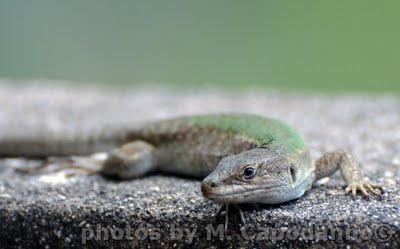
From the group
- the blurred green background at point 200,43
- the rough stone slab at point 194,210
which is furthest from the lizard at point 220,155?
the blurred green background at point 200,43

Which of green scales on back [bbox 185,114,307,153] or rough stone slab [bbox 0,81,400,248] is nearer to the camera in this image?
rough stone slab [bbox 0,81,400,248]

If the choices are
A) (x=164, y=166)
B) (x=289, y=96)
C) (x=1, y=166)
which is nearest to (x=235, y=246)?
(x=164, y=166)

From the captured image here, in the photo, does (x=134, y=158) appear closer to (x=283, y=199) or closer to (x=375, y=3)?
(x=283, y=199)

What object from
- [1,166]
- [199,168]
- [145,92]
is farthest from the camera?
[145,92]

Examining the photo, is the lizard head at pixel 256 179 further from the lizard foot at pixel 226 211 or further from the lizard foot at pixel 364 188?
the lizard foot at pixel 364 188

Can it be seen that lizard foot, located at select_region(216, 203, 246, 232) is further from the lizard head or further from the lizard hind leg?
the lizard hind leg

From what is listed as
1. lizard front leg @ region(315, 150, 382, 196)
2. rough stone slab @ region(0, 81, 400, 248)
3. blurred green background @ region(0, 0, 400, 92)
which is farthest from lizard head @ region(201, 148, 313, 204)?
blurred green background @ region(0, 0, 400, 92)
